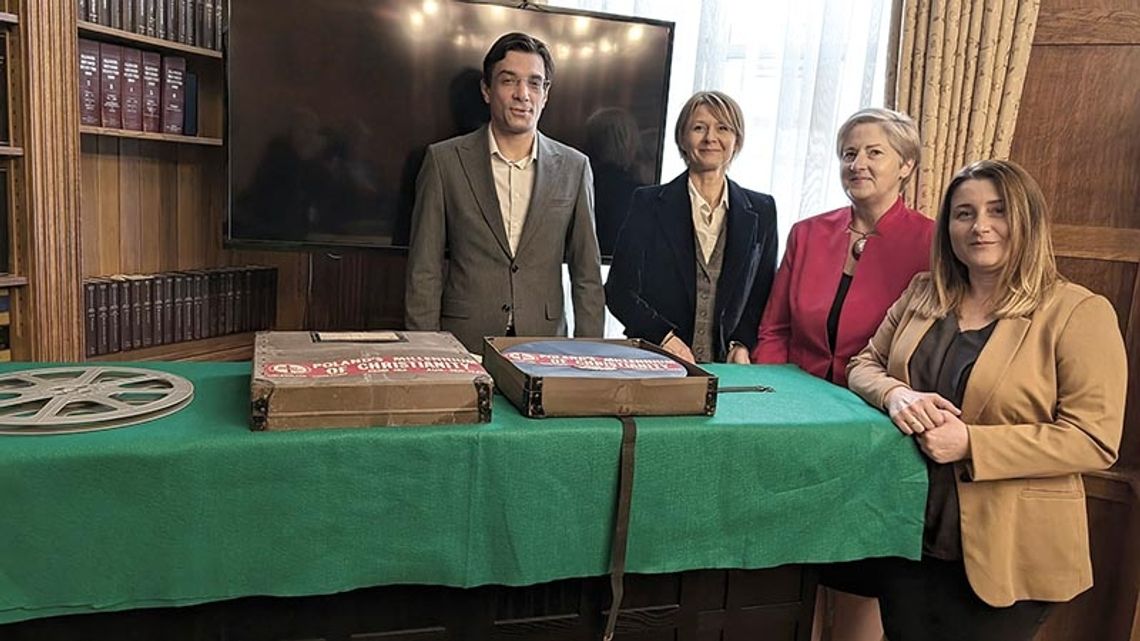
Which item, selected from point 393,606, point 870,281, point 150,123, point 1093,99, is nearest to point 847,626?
point 870,281

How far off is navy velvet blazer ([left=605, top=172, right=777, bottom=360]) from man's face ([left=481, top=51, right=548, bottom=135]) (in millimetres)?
389

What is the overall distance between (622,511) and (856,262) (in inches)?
38.9

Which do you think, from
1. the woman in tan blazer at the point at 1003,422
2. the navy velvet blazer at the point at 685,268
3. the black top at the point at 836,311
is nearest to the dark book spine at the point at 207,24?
the navy velvet blazer at the point at 685,268

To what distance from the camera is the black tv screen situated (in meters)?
2.48

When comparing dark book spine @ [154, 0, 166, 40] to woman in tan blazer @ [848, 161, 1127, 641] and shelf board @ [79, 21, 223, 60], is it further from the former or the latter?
woman in tan blazer @ [848, 161, 1127, 641]

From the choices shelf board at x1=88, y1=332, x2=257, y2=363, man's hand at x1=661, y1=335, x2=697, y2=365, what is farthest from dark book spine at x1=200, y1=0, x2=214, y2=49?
man's hand at x1=661, y1=335, x2=697, y2=365

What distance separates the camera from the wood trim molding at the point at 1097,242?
2564 mm

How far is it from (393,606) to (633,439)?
441 mm

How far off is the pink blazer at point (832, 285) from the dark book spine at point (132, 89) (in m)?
1.91

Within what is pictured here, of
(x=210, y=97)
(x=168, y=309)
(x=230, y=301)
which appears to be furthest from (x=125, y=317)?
(x=210, y=97)

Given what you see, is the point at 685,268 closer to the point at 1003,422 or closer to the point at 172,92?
the point at 1003,422

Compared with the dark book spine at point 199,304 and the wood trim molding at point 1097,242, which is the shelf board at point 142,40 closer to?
the dark book spine at point 199,304

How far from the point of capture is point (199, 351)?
2.82m

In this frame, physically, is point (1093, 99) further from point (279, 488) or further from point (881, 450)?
point (279, 488)
